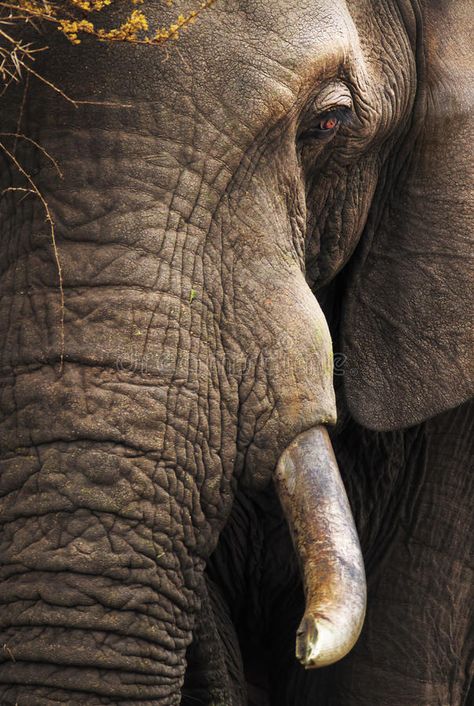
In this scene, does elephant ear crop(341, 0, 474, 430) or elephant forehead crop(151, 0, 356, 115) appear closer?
elephant forehead crop(151, 0, 356, 115)

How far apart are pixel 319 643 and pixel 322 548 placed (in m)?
0.28

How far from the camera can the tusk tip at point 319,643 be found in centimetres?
315

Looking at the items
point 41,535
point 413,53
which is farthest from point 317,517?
point 413,53

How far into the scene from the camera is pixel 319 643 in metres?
3.16

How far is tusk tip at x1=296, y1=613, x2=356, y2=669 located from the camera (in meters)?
3.15

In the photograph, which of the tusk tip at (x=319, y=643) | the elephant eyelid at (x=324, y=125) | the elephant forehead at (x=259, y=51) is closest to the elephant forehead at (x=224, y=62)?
the elephant forehead at (x=259, y=51)

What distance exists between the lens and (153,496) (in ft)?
11.1

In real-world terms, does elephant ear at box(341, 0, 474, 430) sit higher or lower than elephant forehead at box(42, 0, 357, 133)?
lower

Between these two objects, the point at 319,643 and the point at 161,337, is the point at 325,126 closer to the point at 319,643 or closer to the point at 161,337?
the point at 161,337

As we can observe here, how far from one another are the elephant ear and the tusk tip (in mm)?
1233

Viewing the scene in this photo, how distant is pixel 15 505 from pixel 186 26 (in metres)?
1.07

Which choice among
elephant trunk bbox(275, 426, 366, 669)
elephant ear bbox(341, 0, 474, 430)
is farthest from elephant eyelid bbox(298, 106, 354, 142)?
elephant trunk bbox(275, 426, 366, 669)

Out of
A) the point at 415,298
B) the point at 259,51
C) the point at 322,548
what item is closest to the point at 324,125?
the point at 259,51

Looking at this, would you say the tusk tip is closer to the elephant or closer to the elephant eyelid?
the elephant
